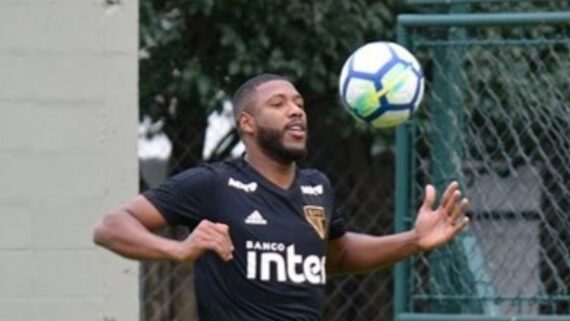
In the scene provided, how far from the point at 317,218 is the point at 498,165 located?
4.24ft

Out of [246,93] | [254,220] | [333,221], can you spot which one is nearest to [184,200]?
[254,220]

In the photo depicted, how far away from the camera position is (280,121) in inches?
273

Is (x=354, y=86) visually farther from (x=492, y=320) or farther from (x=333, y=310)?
(x=333, y=310)

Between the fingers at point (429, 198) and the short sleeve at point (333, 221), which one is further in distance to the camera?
the short sleeve at point (333, 221)

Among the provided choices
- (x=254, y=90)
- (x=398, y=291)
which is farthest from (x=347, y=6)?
(x=254, y=90)

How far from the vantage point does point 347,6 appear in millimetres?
9266

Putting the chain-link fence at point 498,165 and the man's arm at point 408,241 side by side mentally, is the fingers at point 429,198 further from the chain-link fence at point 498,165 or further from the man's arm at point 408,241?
the chain-link fence at point 498,165

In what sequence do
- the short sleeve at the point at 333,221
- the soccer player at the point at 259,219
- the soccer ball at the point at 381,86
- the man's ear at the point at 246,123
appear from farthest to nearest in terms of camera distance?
the soccer ball at the point at 381,86, the short sleeve at the point at 333,221, the man's ear at the point at 246,123, the soccer player at the point at 259,219

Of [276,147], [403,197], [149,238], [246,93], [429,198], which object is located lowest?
[403,197]

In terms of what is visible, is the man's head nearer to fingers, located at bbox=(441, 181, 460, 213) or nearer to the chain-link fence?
fingers, located at bbox=(441, 181, 460, 213)

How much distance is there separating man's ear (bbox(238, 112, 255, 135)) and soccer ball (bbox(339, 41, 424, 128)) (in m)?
0.46

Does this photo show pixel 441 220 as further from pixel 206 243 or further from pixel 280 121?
pixel 206 243

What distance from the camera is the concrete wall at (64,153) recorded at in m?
8.23

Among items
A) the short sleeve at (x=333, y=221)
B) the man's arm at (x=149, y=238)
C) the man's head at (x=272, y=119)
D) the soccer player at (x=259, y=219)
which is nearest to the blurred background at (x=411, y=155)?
the short sleeve at (x=333, y=221)
